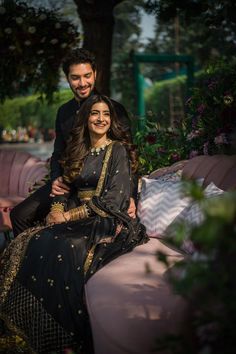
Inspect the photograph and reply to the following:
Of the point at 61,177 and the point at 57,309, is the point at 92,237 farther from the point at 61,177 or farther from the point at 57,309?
the point at 61,177

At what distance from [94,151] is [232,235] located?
9.77ft

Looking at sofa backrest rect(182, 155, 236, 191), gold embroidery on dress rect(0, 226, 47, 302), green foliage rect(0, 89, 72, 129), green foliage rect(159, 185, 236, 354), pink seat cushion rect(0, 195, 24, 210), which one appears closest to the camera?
green foliage rect(159, 185, 236, 354)

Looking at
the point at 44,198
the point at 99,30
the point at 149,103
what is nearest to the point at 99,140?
the point at 44,198

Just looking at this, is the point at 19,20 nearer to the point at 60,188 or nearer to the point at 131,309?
the point at 60,188

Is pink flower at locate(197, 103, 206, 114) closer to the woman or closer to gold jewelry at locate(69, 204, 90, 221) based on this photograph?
the woman

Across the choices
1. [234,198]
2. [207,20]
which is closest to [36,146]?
[207,20]

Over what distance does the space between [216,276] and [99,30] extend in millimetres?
7314

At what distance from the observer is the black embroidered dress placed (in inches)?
154

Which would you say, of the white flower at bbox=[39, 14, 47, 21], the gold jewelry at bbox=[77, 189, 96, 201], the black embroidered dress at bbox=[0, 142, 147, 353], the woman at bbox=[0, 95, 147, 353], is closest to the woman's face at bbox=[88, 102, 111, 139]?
the woman at bbox=[0, 95, 147, 353]

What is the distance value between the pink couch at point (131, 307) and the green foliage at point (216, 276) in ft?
2.48

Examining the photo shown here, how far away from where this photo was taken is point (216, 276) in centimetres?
200

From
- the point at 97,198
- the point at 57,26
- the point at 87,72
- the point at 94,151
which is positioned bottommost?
the point at 97,198

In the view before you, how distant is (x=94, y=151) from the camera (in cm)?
490

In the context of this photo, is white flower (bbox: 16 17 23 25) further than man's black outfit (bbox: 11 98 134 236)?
Yes
